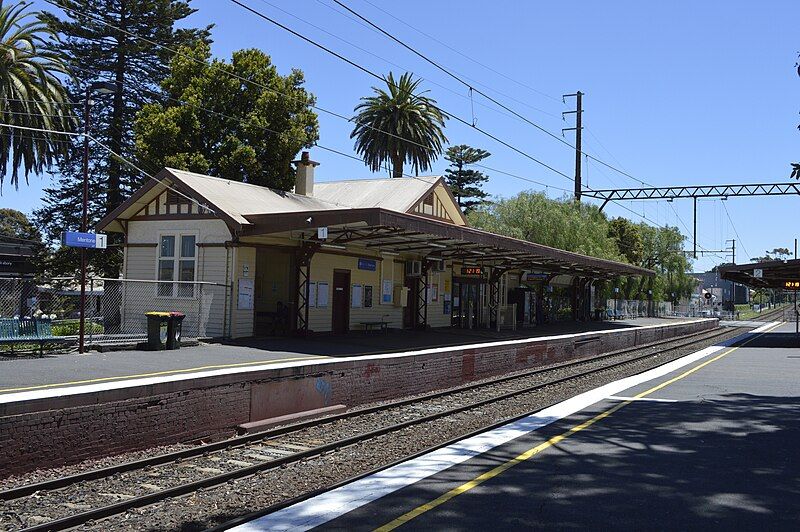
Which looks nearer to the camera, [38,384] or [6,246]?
[38,384]

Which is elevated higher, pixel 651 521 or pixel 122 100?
pixel 122 100

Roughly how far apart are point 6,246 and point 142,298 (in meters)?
4.22

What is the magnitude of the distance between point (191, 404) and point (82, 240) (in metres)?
8.58

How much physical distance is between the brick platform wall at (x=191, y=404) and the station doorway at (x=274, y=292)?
817 cm

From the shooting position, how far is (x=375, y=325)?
28016mm

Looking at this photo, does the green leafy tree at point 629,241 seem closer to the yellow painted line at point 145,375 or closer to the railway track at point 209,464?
the yellow painted line at point 145,375

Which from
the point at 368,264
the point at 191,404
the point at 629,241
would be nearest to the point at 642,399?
the point at 191,404

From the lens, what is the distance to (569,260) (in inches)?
1353

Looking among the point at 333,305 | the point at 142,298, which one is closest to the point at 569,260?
the point at 333,305

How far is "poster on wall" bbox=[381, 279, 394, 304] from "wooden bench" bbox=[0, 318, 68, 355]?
13886mm

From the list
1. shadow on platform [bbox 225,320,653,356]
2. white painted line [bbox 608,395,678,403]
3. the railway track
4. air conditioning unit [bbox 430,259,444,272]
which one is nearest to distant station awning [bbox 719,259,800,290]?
shadow on platform [bbox 225,320,653,356]

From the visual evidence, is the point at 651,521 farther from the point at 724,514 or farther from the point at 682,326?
the point at 682,326

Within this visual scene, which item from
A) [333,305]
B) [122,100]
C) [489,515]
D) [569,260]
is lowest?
[489,515]

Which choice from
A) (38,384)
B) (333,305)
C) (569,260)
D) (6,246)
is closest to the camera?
(38,384)
